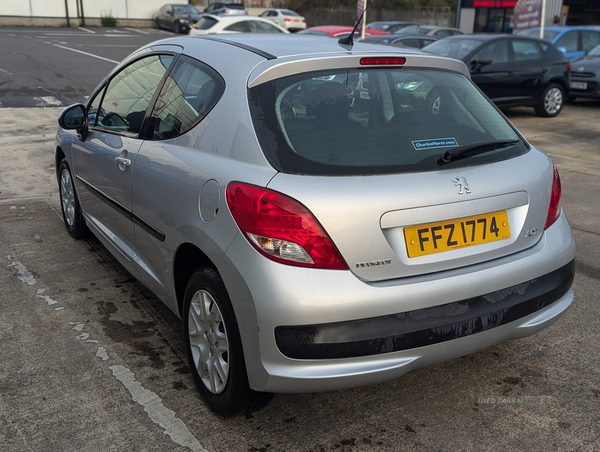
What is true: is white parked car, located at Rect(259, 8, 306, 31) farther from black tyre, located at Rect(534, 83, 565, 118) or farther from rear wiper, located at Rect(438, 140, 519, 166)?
rear wiper, located at Rect(438, 140, 519, 166)

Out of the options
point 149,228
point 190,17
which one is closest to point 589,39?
point 149,228

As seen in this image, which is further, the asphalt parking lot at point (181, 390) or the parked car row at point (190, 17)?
the parked car row at point (190, 17)

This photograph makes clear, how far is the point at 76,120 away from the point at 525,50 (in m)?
9.92

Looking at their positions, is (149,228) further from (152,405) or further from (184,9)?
→ (184,9)

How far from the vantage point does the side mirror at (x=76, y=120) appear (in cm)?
404

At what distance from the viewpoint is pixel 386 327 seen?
2.27 metres

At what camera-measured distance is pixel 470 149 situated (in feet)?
8.57

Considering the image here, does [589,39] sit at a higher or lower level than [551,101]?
higher

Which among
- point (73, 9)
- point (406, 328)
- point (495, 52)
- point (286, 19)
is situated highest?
point (73, 9)

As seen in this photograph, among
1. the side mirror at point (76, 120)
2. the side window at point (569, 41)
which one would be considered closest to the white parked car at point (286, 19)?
the side window at point (569, 41)

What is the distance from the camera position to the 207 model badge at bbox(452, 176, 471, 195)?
244cm

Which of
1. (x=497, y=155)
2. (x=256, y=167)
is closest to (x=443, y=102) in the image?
(x=497, y=155)

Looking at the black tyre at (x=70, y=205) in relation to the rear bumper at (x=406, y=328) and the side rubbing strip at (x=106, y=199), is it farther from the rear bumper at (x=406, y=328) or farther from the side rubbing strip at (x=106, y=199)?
the rear bumper at (x=406, y=328)

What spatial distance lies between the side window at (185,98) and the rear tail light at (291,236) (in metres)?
0.76
